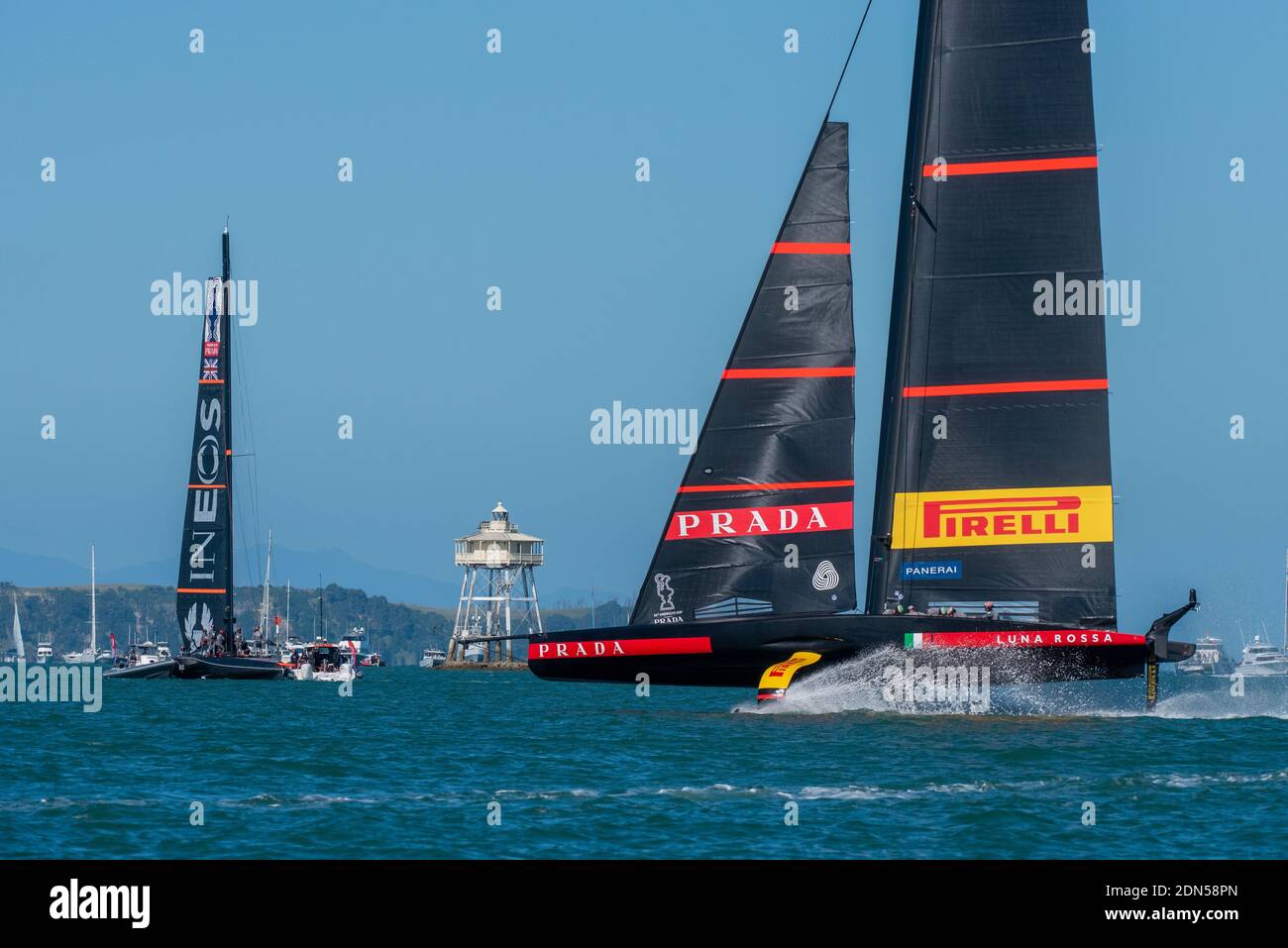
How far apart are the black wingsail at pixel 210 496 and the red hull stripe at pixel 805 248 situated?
49139 millimetres

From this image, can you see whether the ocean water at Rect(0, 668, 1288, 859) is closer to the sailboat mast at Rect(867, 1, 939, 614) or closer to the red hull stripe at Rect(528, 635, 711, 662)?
the red hull stripe at Rect(528, 635, 711, 662)

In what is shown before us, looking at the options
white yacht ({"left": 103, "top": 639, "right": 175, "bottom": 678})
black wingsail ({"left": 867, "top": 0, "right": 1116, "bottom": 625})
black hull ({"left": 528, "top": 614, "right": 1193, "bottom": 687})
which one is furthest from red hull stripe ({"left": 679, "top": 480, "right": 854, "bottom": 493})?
white yacht ({"left": 103, "top": 639, "right": 175, "bottom": 678})

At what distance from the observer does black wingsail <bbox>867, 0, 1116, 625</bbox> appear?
1489 inches

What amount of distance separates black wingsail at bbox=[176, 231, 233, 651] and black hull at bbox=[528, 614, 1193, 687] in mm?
48774

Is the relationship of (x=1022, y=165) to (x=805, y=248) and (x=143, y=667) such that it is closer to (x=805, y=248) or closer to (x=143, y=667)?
(x=805, y=248)

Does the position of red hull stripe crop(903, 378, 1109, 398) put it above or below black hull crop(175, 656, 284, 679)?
above

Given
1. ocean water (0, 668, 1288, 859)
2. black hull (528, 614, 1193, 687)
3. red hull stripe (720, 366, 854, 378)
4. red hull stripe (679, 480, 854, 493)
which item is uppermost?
red hull stripe (720, 366, 854, 378)

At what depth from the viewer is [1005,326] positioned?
37844mm

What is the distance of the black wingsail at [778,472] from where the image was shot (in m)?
38.8

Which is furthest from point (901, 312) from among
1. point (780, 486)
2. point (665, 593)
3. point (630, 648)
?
point (630, 648)

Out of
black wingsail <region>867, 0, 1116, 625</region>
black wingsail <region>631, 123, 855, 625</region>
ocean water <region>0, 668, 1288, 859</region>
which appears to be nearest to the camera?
ocean water <region>0, 668, 1288, 859</region>

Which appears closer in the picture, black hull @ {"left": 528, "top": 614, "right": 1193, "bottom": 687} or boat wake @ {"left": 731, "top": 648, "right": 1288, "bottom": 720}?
black hull @ {"left": 528, "top": 614, "right": 1193, "bottom": 687}

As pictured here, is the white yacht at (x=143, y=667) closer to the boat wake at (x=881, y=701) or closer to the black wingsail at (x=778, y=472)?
the black wingsail at (x=778, y=472)

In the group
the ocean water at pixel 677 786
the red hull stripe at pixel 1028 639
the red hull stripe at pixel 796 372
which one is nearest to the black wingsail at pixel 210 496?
the ocean water at pixel 677 786
